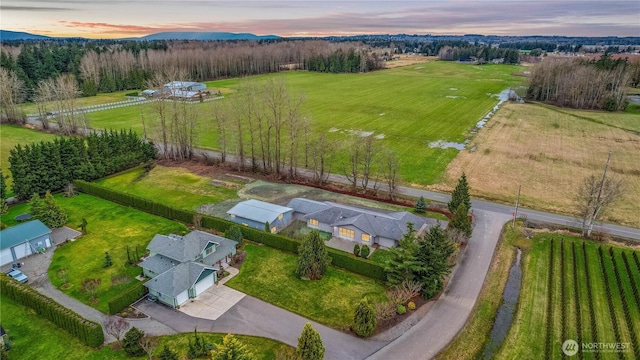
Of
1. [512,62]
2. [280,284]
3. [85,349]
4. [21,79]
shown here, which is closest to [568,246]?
[280,284]

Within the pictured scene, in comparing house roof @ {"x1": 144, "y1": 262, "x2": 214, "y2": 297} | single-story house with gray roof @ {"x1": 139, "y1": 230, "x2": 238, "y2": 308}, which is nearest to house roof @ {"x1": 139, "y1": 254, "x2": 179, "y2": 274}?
single-story house with gray roof @ {"x1": 139, "y1": 230, "x2": 238, "y2": 308}

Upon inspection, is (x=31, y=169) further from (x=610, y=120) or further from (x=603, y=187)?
(x=610, y=120)

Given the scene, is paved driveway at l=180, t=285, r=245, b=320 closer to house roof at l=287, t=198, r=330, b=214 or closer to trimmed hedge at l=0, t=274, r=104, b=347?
trimmed hedge at l=0, t=274, r=104, b=347

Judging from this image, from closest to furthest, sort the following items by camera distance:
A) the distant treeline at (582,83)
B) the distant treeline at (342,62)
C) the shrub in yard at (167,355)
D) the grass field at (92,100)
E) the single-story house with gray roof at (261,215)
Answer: the shrub in yard at (167,355), the single-story house with gray roof at (261,215), the distant treeline at (582,83), the grass field at (92,100), the distant treeline at (342,62)

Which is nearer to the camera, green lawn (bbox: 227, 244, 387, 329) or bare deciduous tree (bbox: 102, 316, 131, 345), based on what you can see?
bare deciduous tree (bbox: 102, 316, 131, 345)

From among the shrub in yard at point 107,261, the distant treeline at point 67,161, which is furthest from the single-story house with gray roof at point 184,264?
the distant treeline at point 67,161

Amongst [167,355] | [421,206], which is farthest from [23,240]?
[421,206]

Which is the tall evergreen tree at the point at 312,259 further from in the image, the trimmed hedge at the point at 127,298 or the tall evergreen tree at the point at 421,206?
the tall evergreen tree at the point at 421,206
